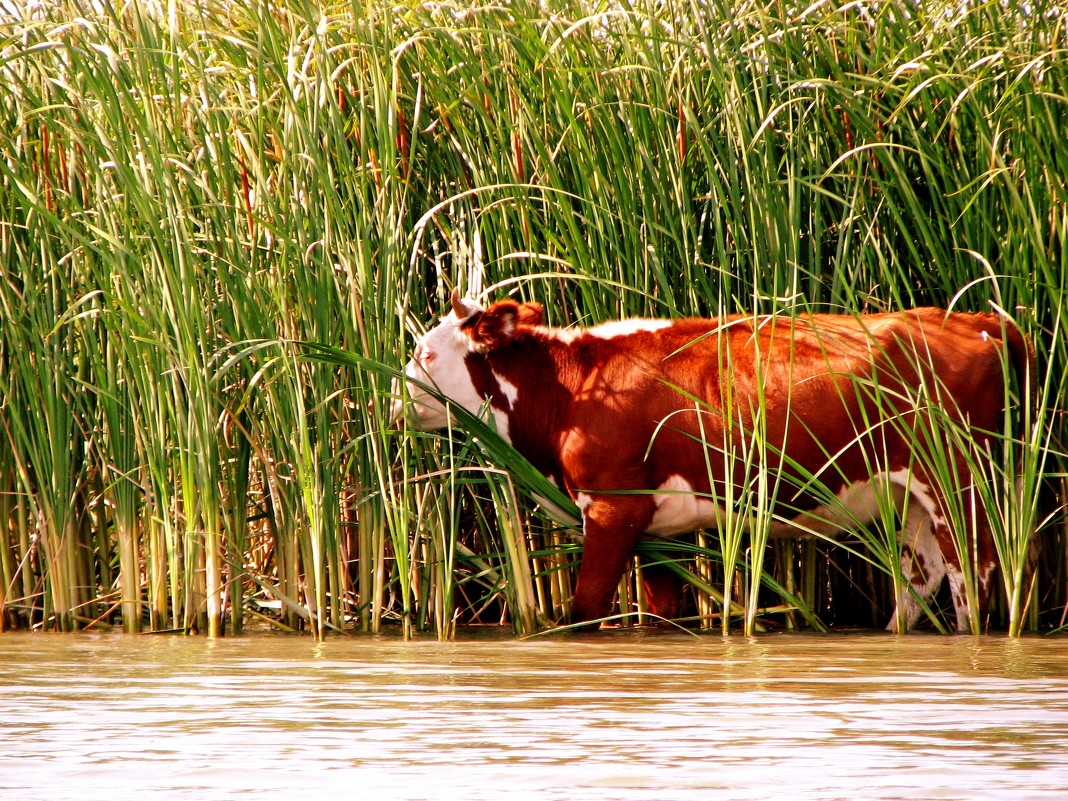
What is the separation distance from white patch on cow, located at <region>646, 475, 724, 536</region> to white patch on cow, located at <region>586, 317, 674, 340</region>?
1.74ft

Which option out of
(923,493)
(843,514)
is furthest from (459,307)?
(923,493)

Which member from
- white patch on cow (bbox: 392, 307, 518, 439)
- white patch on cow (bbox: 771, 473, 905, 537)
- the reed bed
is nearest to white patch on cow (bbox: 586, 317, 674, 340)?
the reed bed

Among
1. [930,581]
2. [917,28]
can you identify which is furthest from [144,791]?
[917,28]

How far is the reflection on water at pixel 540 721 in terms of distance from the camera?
2.46 metres

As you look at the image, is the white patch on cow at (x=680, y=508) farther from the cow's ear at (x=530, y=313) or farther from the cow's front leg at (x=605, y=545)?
the cow's ear at (x=530, y=313)

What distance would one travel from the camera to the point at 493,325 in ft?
17.6

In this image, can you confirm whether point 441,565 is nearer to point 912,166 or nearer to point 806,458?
point 806,458

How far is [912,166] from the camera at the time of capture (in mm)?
5457

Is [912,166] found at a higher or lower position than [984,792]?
higher

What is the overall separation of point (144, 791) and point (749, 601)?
2.66 m

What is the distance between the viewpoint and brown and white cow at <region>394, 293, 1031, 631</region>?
5059 mm

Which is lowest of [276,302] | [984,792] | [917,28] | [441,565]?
[984,792]

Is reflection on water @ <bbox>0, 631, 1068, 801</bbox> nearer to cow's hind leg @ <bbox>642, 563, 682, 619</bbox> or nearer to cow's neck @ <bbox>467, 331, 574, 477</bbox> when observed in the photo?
cow's hind leg @ <bbox>642, 563, 682, 619</bbox>

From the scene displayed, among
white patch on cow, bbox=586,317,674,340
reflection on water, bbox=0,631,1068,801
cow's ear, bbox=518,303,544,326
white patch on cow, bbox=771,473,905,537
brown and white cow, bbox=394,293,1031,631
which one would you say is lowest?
reflection on water, bbox=0,631,1068,801
